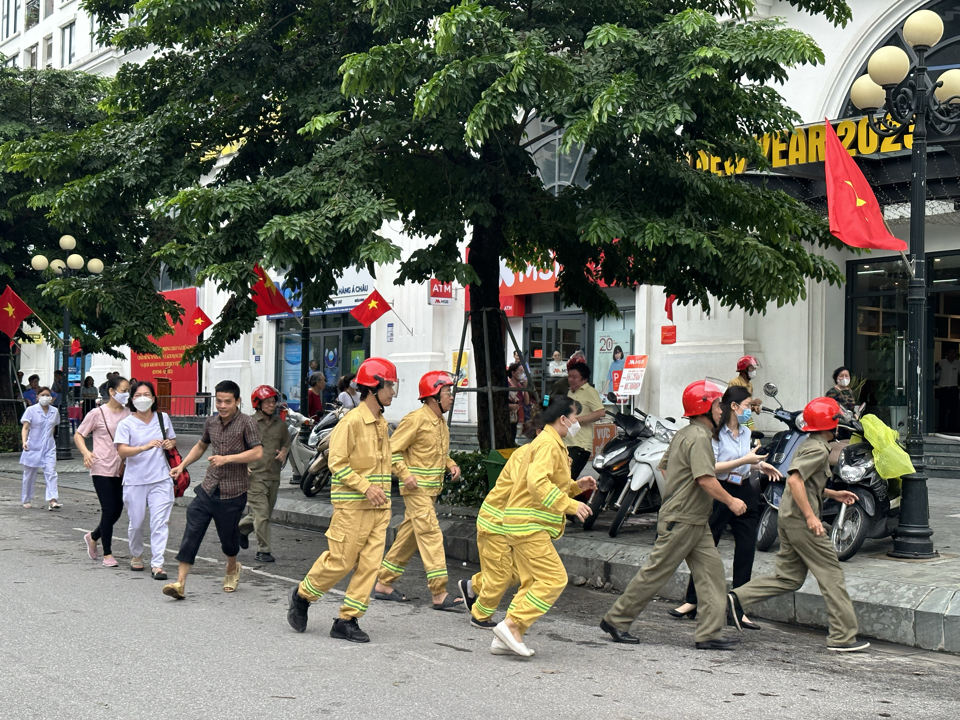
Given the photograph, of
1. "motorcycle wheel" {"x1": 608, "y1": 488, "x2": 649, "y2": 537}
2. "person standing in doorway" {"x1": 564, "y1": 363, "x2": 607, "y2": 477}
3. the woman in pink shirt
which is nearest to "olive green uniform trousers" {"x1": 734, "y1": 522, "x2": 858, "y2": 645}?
"motorcycle wheel" {"x1": 608, "y1": 488, "x2": 649, "y2": 537}

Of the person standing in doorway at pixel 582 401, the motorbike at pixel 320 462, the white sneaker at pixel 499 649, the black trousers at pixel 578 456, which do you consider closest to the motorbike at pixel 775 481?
the person standing in doorway at pixel 582 401

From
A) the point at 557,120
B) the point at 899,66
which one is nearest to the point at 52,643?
the point at 557,120

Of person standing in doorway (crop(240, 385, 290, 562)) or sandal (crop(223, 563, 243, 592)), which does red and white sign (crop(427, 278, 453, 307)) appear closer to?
person standing in doorway (crop(240, 385, 290, 562))

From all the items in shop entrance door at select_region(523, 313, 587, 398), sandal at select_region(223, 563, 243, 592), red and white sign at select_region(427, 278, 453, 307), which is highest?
red and white sign at select_region(427, 278, 453, 307)

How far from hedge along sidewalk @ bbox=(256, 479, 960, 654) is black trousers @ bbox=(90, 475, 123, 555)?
2.93 m

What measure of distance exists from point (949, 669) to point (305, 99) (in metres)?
8.06

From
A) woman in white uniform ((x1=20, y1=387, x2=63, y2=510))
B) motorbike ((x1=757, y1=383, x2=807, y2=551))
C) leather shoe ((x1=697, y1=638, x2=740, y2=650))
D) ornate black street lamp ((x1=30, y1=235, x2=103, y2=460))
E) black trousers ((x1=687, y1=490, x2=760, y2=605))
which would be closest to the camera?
leather shoe ((x1=697, y1=638, x2=740, y2=650))

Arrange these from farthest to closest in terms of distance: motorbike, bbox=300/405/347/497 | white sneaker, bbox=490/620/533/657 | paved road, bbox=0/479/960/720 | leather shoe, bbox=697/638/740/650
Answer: motorbike, bbox=300/405/347/497, leather shoe, bbox=697/638/740/650, white sneaker, bbox=490/620/533/657, paved road, bbox=0/479/960/720

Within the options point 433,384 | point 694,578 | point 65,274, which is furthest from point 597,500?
point 65,274

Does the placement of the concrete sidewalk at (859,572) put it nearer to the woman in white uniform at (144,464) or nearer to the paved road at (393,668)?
the paved road at (393,668)

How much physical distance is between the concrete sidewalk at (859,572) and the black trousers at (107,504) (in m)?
2.94

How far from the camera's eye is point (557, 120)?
9742mm

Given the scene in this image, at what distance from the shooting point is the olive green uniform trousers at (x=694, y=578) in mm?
6570

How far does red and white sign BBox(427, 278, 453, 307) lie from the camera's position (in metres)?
25.3
